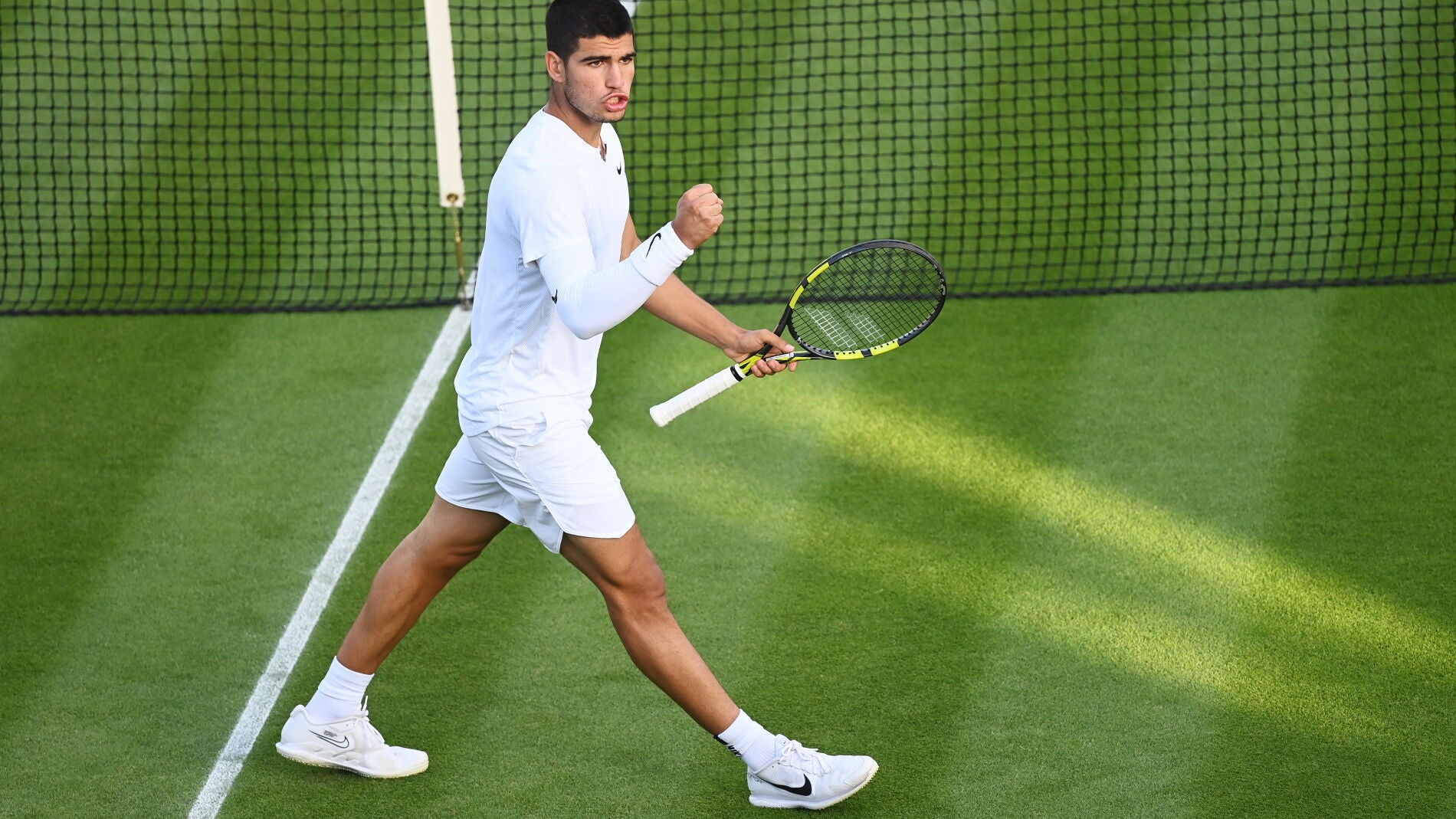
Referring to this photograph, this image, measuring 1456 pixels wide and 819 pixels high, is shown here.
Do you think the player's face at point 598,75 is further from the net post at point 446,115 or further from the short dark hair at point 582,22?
the net post at point 446,115

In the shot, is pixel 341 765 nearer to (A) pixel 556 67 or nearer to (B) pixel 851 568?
(B) pixel 851 568

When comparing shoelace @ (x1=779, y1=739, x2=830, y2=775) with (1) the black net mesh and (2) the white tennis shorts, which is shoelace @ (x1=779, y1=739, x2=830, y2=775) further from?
(1) the black net mesh

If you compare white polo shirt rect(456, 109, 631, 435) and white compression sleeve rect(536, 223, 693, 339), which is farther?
white polo shirt rect(456, 109, 631, 435)

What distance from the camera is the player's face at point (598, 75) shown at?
420 cm

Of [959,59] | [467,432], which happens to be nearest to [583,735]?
[467,432]

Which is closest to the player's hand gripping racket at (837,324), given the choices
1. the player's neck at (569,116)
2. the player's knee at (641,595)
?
the player's knee at (641,595)

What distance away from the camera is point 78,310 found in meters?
7.88

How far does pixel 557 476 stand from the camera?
448 cm

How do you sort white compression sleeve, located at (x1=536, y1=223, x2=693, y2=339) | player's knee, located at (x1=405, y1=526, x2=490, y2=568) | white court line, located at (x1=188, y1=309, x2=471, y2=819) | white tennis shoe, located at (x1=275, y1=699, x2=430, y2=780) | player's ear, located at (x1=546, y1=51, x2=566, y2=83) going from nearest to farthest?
white compression sleeve, located at (x1=536, y1=223, x2=693, y2=339)
player's ear, located at (x1=546, y1=51, x2=566, y2=83)
player's knee, located at (x1=405, y1=526, x2=490, y2=568)
white tennis shoe, located at (x1=275, y1=699, x2=430, y2=780)
white court line, located at (x1=188, y1=309, x2=471, y2=819)

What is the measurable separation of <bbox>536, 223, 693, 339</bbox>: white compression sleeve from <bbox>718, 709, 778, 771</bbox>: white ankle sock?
1286 millimetres

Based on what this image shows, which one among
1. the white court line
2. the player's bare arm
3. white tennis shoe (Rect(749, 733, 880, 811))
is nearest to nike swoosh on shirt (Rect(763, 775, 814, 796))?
white tennis shoe (Rect(749, 733, 880, 811))

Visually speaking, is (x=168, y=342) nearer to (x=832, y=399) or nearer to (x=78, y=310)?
(x=78, y=310)

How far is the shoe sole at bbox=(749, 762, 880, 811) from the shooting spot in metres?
4.79

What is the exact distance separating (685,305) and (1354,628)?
2.53 m
